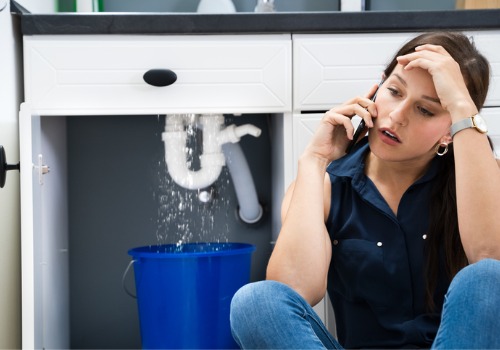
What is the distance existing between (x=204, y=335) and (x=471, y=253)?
2.48ft

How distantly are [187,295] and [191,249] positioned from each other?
24 centimetres

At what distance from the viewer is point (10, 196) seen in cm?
163

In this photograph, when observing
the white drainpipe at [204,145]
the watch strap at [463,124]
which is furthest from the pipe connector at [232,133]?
the watch strap at [463,124]

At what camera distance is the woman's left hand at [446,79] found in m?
1.28

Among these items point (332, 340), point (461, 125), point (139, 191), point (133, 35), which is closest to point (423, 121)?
point (461, 125)

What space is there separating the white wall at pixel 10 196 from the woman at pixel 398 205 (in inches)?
24.3

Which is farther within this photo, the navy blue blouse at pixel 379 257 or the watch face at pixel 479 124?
the navy blue blouse at pixel 379 257

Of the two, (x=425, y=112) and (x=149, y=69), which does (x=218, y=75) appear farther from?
(x=425, y=112)

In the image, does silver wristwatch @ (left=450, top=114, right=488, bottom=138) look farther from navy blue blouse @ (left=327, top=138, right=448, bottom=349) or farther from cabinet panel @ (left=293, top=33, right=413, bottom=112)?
cabinet panel @ (left=293, top=33, right=413, bottom=112)

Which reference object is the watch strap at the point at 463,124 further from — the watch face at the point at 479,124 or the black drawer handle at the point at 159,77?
the black drawer handle at the point at 159,77

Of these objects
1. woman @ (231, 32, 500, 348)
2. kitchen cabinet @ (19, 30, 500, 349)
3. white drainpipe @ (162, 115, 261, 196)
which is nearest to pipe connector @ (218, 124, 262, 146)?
white drainpipe @ (162, 115, 261, 196)

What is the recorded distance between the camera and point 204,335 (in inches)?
70.4

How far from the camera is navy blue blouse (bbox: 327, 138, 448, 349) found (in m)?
1.40

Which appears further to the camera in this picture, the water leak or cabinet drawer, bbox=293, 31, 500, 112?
the water leak
